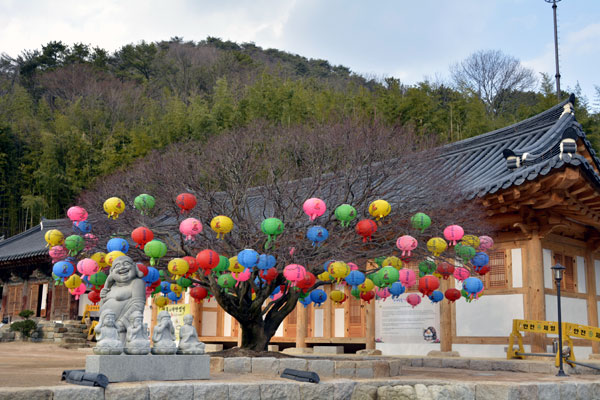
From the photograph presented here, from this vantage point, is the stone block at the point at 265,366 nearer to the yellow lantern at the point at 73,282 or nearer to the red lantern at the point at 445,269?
the red lantern at the point at 445,269

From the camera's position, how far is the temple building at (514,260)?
12992 mm

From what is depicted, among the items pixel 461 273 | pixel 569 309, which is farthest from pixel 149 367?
pixel 569 309

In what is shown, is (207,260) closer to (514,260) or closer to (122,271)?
(122,271)

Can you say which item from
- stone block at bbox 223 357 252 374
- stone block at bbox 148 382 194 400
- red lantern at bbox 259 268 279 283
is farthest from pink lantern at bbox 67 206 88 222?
stone block at bbox 148 382 194 400

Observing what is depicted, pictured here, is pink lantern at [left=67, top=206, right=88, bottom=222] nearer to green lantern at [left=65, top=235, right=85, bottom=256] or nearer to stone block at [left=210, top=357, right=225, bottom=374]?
green lantern at [left=65, top=235, right=85, bottom=256]

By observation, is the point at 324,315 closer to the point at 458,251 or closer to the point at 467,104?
the point at 458,251

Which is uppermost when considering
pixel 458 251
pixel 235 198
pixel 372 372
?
pixel 235 198

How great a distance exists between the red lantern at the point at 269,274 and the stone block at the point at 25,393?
14.6ft

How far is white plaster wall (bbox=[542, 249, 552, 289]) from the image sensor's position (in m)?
13.8

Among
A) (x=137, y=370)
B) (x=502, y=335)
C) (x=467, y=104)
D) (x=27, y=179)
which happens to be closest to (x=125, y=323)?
(x=137, y=370)

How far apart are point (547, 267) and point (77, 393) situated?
1090 centimetres

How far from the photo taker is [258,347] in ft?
37.0

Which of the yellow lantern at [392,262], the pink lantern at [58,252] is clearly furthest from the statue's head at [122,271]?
the yellow lantern at [392,262]

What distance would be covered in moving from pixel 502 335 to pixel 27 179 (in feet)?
99.9
